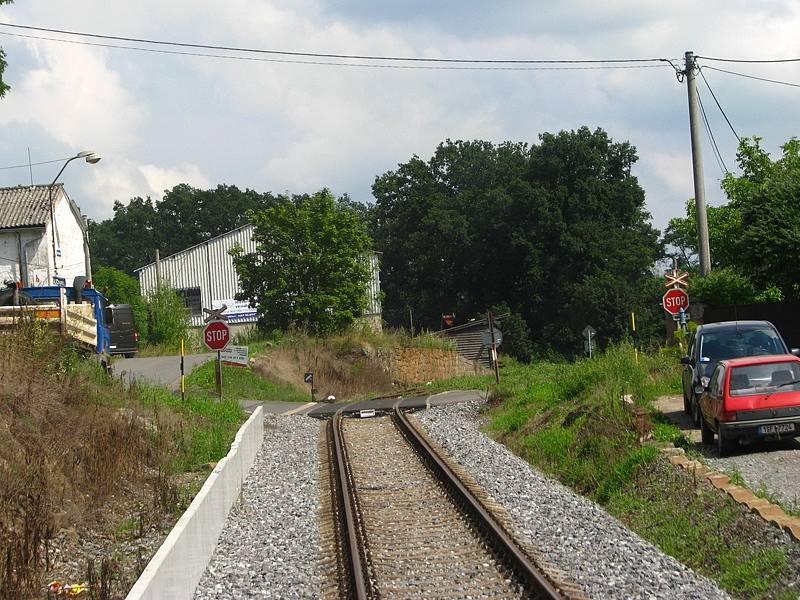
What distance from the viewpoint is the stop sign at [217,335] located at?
26500 millimetres

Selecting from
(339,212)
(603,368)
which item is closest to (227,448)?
(603,368)

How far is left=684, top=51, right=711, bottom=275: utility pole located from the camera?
26.1 metres

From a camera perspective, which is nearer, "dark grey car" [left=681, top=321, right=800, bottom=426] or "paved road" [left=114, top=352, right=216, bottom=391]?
"dark grey car" [left=681, top=321, right=800, bottom=426]

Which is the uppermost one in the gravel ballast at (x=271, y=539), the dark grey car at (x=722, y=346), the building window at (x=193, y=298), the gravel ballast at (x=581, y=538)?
the building window at (x=193, y=298)

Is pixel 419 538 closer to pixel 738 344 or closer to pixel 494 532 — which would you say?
pixel 494 532

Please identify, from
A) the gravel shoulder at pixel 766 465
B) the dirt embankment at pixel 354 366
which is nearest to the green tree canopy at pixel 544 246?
the dirt embankment at pixel 354 366

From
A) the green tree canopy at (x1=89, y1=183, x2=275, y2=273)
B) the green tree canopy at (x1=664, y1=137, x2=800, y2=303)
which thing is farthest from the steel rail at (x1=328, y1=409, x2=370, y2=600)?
the green tree canopy at (x1=89, y1=183, x2=275, y2=273)

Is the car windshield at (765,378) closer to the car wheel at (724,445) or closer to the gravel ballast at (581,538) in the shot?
the car wheel at (724,445)

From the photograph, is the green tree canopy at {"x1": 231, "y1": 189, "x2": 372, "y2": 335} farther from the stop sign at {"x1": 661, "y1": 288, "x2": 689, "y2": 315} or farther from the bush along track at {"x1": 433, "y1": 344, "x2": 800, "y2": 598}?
the stop sign at {"x1": 661, "y1": 288, "x2": 689, "y2": 315}

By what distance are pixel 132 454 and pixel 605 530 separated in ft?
24.6

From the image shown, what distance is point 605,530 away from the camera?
1130 centimetres

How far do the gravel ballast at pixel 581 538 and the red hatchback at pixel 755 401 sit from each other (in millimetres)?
2339

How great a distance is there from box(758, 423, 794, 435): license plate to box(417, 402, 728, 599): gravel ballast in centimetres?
271

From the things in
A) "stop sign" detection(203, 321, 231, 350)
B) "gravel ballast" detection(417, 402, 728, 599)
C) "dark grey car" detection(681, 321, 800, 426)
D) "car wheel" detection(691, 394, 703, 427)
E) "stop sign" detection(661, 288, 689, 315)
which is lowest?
"gravel ballast" detection(417, 402, 728, 599)
